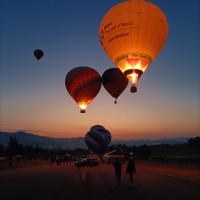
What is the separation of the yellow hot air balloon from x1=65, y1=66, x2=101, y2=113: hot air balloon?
11754mm

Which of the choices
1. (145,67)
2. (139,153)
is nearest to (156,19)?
(145,67)

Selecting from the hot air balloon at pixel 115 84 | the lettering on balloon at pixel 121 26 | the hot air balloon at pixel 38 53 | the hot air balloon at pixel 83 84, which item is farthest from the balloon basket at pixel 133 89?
the hot air balloon at pixel 38 53

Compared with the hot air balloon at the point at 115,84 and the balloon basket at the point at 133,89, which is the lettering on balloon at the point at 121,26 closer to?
the balloon basket at the point at 133,89

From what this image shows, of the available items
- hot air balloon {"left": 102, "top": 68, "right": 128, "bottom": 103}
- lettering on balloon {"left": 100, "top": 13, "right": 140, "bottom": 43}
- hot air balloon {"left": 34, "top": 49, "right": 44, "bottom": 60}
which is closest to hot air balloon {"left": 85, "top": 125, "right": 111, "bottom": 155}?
hot air balloon {"left": 34, "top": 49, "right": 44, "bottom": 60}

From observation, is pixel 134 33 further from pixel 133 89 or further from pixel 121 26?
pixel 133 89

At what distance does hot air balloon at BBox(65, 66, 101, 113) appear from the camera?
3859cm

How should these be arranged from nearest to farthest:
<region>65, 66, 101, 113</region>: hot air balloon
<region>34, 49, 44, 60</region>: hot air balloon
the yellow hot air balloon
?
the yellow hot air balloon
<region>65, 66, 101, 113</region>: hot air balloon
<region>34, 49, 44, 60</region>: hot air balloon

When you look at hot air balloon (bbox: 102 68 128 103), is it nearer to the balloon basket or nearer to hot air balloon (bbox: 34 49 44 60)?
hot air balloon (bbox: 34 49 44 60)

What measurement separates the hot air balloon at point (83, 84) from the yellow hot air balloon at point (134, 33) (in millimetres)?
11754

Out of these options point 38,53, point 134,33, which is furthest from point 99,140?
point 134,33

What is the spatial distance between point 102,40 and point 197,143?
146 meters

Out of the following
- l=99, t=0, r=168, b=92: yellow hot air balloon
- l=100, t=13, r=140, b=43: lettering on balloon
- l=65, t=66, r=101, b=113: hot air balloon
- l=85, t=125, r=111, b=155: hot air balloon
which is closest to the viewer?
l=100, t=13, r=140, b=43: lettering on balloon

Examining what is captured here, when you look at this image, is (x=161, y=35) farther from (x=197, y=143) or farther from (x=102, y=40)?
(x=197, y=143)

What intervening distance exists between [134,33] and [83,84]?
14058 millimetres
